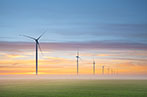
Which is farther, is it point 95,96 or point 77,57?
point 77,57

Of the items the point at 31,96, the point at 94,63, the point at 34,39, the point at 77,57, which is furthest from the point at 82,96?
the point at 94,63

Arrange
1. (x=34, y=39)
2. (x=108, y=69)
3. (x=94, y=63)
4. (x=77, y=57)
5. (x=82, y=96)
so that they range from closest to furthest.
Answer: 1. (x=82, y=96)
2. (x=34, y=39)
3. (x=77, y=57)
4. (x=94, y=63)
5. (x=108, y=69)

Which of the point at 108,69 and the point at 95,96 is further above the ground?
the point at 108,69

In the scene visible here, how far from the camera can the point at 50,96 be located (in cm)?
4925

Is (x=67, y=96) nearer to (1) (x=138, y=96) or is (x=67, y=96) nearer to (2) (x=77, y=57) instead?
(1) (x=138, y=96)

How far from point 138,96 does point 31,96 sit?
1770cm

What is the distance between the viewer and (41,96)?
49.8 m

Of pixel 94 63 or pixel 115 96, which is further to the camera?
pixel 94 63

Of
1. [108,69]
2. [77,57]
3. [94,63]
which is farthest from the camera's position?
[108,69]

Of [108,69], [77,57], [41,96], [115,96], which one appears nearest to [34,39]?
[41,96]

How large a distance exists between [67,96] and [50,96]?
2.86 m

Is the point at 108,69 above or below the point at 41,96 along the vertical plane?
above

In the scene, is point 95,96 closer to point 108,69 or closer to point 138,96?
point 138,96

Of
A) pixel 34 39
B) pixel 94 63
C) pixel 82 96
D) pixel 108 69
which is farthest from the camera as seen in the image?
pixel 108 69
